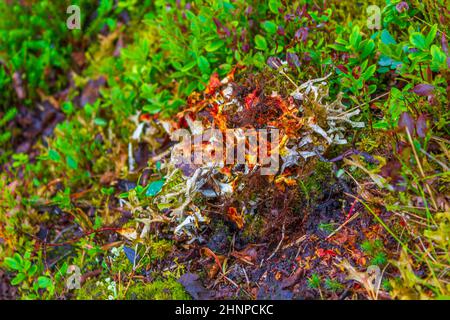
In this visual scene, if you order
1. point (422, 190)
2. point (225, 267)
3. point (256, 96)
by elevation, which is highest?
point (256, 96)

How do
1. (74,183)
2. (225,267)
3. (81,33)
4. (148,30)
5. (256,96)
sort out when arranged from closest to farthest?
(225,267) < (256,96) < (74,183) < (148,30) < (81,33)

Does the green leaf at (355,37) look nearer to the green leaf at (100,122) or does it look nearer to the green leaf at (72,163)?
the green leaf at (100,122)

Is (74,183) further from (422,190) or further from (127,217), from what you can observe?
(422,190)

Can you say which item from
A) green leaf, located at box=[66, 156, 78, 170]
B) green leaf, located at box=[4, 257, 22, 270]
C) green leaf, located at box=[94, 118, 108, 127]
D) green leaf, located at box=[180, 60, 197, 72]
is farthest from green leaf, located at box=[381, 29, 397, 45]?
Answer: green leaf, located at box=[4, 257, 22, 270]

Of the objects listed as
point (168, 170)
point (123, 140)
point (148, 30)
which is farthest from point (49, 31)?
point (168, 170)

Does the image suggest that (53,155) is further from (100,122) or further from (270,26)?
(270,26)

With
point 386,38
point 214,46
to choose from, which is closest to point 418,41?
point 386,38
